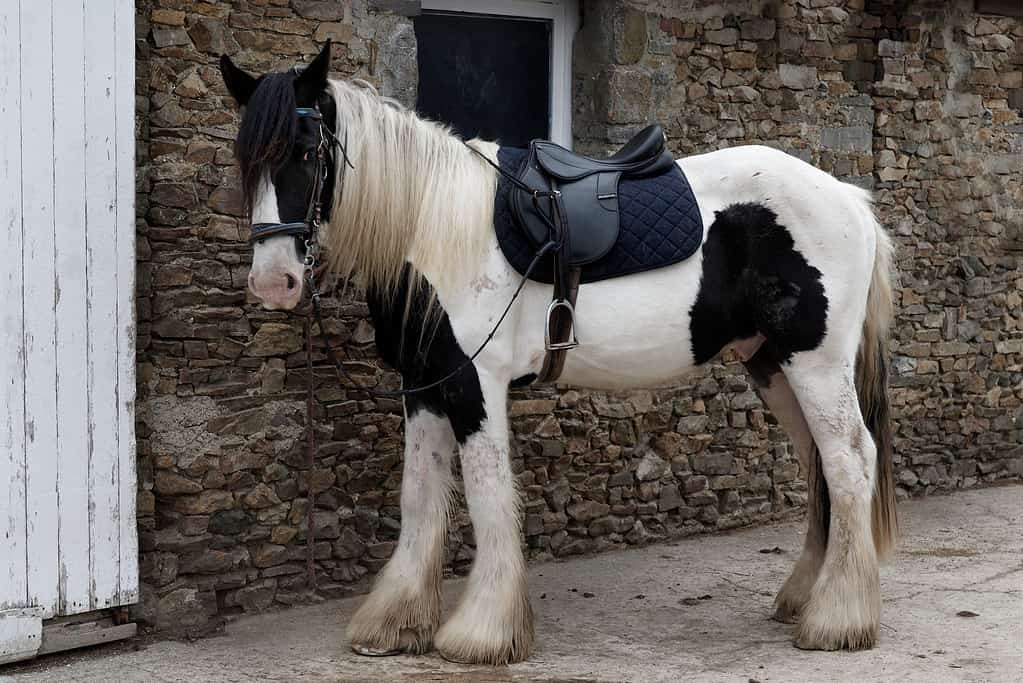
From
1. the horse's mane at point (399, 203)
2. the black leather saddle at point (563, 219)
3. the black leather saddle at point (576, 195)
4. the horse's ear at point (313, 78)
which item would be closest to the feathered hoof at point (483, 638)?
the black leather saddle at point (563, 219)

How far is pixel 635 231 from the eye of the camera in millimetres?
4801

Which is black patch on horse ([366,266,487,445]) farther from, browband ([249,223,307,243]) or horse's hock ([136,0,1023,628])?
horse's hock ([136,0,1023,628])

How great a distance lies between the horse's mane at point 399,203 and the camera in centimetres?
453

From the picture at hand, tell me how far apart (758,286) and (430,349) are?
1282 millimetres

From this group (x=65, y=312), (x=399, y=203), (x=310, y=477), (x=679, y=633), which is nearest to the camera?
(x=399, y=203)

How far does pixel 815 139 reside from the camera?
7.14m

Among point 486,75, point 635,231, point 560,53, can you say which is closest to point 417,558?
point 635,231

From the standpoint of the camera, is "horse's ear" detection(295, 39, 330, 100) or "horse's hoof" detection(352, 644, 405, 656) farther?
"horse's hoof" detection(352, 644, 405, 656)

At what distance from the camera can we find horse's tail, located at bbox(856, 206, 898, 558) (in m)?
5.15

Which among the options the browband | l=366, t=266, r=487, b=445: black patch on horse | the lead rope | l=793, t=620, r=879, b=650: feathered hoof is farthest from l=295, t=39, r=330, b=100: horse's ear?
l=793, t=620, r=879, b=650: feathered hoof

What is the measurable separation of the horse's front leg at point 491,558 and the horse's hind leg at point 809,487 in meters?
1.23

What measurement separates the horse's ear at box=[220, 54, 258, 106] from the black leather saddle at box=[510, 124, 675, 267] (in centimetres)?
99

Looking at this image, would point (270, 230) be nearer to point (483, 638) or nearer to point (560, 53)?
point (483, 638)

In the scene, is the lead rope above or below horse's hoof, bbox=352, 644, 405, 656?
above
